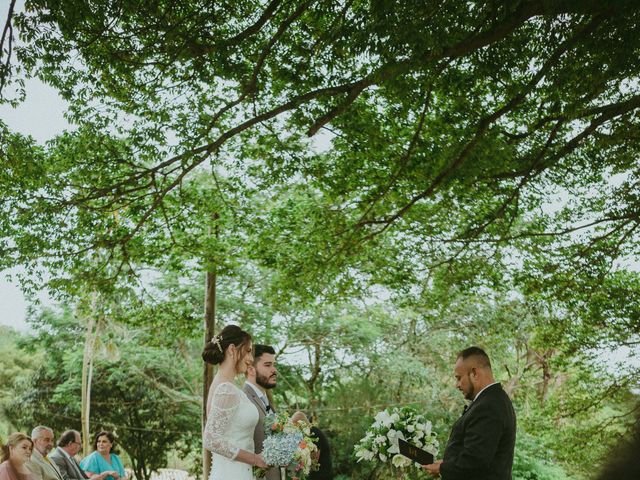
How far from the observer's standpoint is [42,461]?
818 centimetres

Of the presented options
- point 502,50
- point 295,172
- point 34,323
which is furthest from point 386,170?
point 34,323

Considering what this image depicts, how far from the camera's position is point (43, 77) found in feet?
27.0

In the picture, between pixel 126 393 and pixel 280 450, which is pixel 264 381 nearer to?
pixel 280 450

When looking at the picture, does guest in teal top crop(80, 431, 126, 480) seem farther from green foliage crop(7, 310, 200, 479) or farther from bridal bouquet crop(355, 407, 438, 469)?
green foliage crop(7, 310, 200, 479)

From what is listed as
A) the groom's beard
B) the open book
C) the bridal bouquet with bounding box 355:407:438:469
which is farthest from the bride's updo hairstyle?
the open book

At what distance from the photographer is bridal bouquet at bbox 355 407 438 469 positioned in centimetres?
562

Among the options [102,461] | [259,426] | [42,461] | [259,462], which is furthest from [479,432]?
[102,461]

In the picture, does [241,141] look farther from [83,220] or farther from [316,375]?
[316,375]

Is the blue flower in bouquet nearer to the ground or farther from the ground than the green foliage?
nearer to the ground

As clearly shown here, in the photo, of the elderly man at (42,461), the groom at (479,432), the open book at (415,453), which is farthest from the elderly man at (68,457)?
the groom at (479,432)

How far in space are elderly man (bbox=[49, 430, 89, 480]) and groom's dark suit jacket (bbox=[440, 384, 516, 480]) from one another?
19.5 ft

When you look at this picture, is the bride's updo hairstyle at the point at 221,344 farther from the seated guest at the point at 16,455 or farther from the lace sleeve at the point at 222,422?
the seated guest at the point at 16,455

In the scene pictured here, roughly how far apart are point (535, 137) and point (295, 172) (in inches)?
148

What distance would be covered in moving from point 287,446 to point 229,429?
19.8 inches
